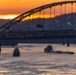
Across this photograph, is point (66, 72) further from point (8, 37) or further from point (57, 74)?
point (8, 37)

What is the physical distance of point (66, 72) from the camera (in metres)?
93.2

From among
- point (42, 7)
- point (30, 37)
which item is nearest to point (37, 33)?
point (30, 37)

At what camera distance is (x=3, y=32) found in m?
144

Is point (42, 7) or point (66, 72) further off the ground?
point (42, 7)

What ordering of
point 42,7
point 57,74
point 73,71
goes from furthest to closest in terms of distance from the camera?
point 42,7 → point 73,71 → point 57,74

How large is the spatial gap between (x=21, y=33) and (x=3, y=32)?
709cm

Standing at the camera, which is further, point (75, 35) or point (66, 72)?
point (75, 35)

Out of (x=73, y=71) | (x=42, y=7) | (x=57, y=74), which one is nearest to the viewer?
(x=57, y=74)

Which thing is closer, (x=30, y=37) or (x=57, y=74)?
(x=57, y=74)

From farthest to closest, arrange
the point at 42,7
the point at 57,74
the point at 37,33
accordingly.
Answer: the point at 37,33 → the point at 42,7 → the point at 57,74

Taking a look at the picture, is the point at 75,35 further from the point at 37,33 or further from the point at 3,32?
the point at 3,32

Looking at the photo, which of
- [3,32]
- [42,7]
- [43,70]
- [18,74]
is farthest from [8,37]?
[18,74]

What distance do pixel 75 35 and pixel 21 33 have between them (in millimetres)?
14238

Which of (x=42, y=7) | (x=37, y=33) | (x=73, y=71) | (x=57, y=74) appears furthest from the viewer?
(x=37, y=33)
